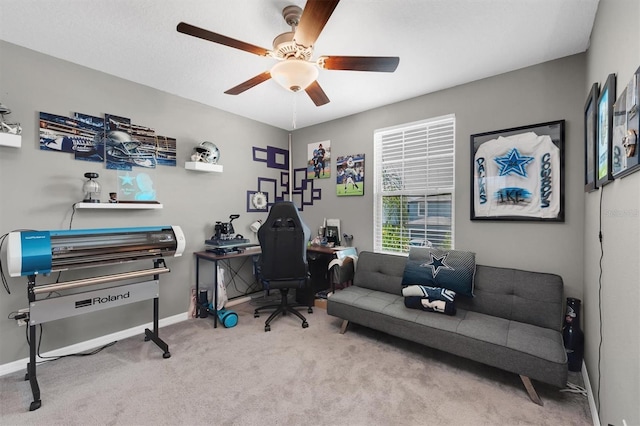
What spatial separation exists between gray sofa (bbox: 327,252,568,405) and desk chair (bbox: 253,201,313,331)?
0.52 meters

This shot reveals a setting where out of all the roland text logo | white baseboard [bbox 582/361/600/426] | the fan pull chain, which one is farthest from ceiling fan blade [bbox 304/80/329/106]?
white baseboard [bbox 582/361/600/426]

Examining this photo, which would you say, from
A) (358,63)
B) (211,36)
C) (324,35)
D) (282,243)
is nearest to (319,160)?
(282,243)

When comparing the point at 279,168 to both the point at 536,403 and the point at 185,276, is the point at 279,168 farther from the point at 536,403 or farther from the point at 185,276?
the point at 536,403

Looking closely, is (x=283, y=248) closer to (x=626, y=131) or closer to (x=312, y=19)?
(x=312, y=19)

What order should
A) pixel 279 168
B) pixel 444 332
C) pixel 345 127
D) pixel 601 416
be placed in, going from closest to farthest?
1. pixel 601 416
2. pixel 444 332
3. pixel 345 127
4. pixel 279 168

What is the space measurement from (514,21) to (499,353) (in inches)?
93.3

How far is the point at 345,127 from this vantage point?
12.9ft

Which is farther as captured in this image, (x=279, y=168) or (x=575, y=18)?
(x=279, y=168)

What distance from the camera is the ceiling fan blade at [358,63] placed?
178 cm

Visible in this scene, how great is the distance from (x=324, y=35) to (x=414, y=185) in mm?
1969

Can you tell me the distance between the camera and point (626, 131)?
Answer: 44.4 inches

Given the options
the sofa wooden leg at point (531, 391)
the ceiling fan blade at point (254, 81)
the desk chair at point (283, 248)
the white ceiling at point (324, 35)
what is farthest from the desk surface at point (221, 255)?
the sofa wooden leg at point (531, 391)

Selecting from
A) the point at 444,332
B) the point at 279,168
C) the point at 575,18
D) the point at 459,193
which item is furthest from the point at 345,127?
the point at 444,332

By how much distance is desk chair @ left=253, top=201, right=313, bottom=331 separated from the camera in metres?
2.90
